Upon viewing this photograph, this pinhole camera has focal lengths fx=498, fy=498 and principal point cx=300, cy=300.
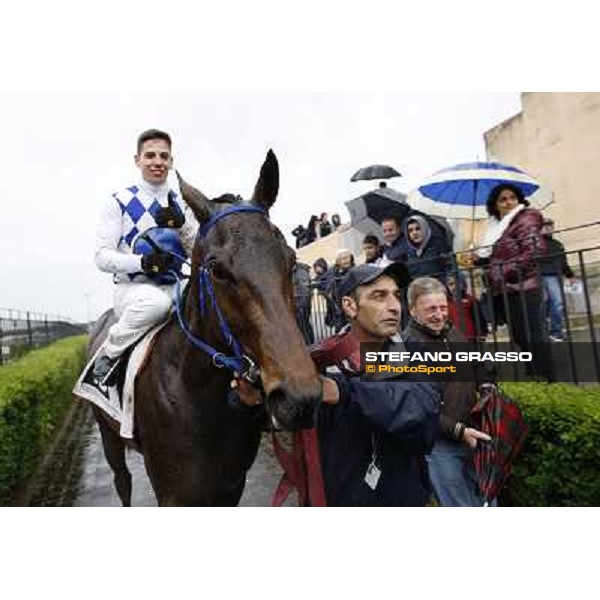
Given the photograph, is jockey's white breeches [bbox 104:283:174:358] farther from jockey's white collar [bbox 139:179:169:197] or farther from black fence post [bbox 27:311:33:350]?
black fence post [bbox 27:311:33:350]

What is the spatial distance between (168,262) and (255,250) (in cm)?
119

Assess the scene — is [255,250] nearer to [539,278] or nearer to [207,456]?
[207,456]

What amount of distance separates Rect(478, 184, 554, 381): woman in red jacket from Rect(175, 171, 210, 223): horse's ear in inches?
84.8

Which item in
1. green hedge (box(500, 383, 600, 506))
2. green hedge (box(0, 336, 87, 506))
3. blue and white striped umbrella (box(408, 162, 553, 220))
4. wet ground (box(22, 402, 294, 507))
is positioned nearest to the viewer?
green hedge (box(500, 383, 600, 506))

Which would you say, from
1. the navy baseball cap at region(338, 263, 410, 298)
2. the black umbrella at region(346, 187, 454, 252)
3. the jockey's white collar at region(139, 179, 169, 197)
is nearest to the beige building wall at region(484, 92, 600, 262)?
the black umbrella at region(346, 187, 454, 252)

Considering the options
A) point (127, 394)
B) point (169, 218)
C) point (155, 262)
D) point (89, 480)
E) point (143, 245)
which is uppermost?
point (169, 218)

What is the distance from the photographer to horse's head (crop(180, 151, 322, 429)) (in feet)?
5.74

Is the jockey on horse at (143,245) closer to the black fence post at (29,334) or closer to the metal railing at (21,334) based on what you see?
the metal railing at (21,334)

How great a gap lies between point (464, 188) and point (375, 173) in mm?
1037

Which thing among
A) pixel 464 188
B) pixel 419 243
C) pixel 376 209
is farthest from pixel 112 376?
pixel 376 209

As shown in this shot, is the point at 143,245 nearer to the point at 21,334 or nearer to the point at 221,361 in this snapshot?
the point at 221,361

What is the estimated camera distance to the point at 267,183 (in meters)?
2.48

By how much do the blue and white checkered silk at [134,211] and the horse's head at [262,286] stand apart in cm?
96

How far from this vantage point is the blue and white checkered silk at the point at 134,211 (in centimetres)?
328
